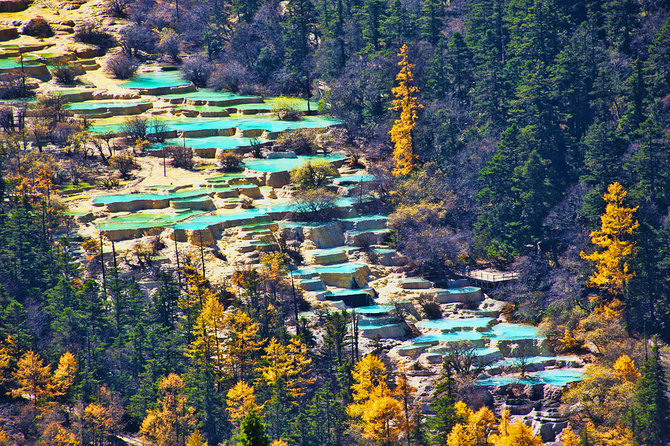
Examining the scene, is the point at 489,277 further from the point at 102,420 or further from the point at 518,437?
the point at 102,420

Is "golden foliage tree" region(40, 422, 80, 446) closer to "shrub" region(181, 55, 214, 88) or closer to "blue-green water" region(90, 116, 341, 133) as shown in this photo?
"blue-green water" region(90, 116, 341, 133)

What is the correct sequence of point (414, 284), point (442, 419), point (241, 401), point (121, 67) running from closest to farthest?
1. point (442, 419)
2. point (241, 401)
3. point (414, 284)
4. point (121, 67)

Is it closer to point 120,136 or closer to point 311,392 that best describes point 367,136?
point 120,136

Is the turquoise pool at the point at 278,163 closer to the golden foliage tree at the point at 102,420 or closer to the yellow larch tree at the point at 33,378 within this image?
the yellow larch tree at the point at 33,378

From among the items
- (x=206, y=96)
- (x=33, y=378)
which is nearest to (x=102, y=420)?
(x=33, y=378)

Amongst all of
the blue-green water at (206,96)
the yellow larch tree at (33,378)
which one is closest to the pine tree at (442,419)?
the yellow larch tree at (33,378)

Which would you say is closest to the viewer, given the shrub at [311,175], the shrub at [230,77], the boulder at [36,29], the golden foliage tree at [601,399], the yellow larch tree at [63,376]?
the golden foliage tree at [601,399]
